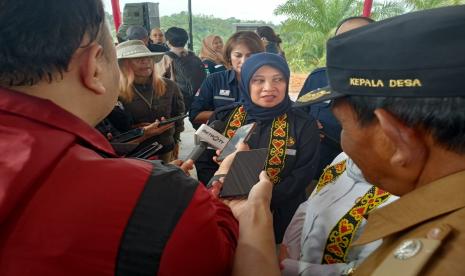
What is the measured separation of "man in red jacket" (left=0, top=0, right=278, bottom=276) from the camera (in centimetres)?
68

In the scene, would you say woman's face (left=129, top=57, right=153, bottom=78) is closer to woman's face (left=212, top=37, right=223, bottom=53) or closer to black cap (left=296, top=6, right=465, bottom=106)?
black cap (left=296, top=6, right=465, bottom=106)

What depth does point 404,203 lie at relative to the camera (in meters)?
0.78

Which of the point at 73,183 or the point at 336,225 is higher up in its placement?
the point at 73,183

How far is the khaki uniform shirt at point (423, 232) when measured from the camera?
0.62 metres

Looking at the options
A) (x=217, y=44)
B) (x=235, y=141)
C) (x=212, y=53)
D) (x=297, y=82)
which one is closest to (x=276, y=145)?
(x=235, y=141)

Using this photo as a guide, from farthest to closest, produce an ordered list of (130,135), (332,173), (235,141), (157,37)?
(157,37)
(130,135)
(235,141)
(332,173)

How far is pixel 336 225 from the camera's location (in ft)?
4.86

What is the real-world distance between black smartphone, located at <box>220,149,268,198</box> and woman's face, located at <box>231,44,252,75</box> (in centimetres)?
193

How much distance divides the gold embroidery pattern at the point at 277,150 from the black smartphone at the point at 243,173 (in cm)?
75

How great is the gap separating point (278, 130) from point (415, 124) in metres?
1.61

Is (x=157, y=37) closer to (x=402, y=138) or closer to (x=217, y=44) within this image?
(x=217, y=44)

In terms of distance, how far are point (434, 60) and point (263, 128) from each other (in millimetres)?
1695

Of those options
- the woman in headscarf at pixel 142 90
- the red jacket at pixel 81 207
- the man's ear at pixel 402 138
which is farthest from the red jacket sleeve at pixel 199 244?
the woman in headscarf at pixel 142 90

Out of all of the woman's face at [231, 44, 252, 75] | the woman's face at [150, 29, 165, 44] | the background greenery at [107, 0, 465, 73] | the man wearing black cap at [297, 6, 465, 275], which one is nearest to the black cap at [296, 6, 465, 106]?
the man wearing black cap at [297, 6, 465, 275]
